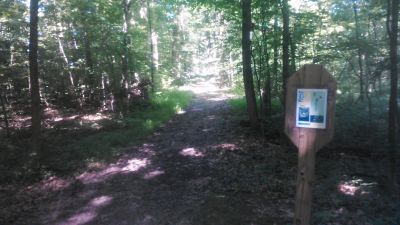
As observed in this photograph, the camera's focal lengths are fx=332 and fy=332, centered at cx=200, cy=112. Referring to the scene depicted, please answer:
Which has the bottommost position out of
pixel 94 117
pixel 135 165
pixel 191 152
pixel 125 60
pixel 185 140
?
pixel 135 165

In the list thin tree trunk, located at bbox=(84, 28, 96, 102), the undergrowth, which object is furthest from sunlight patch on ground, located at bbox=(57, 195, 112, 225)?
thin tree trunk, located at bbox=(84, 28, 96, 102)

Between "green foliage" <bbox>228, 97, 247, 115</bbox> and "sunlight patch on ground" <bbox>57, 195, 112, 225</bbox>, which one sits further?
"green foliage" <bbox>228, 97, 247, 115</bbox>

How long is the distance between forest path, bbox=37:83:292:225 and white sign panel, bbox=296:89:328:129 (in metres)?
3.22

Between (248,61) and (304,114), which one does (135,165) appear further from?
(304,114)

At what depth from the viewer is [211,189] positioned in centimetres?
718

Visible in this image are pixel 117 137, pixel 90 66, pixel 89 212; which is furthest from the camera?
pixel 90 66

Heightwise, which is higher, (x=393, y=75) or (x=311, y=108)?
(x=393, y=75)

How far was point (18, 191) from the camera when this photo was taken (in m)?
7.72

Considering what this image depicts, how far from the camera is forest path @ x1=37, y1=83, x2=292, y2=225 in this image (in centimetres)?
598

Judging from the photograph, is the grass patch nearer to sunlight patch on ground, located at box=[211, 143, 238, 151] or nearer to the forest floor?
the forest floor

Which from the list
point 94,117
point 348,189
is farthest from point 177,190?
point 94,117

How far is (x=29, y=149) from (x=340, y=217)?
9.51m

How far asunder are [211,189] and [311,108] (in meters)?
4.66

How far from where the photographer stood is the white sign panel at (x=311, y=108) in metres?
2.84
